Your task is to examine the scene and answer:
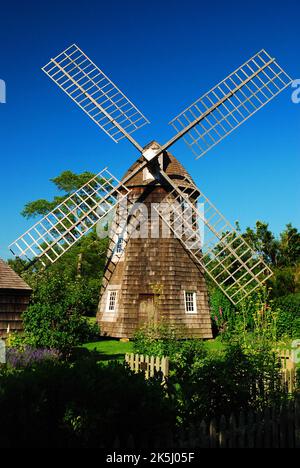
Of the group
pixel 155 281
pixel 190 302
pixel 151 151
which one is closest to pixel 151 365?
pixel 155 281

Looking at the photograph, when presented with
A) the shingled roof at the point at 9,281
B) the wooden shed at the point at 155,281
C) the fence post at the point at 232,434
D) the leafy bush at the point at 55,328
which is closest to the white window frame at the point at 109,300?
the wooden shed at the point at 155,281

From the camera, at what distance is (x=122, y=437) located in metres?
4.52

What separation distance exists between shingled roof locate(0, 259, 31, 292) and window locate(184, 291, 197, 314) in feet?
22.9

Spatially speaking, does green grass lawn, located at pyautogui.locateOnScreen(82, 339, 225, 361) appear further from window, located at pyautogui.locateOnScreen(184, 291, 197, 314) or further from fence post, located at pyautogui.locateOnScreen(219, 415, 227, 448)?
fence post, located at pyautogui.locateOnScreen(219, 415, 227, 448)

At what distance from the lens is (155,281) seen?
64.3ft

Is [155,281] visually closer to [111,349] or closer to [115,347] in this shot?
[115,347]

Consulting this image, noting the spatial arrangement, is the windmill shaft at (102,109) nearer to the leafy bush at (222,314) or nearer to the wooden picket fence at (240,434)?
the leafy bush at (222,314)

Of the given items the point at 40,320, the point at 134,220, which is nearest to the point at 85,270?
the point at 134,220

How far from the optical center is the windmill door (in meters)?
19.5

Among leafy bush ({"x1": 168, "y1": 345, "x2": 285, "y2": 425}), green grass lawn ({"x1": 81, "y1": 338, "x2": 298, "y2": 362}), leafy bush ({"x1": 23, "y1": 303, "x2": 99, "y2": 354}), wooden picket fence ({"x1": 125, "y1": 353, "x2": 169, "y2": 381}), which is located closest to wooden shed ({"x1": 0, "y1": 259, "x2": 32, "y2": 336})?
leafy bush ({"x1": 23, "y1": 303, "x2": 99, "y2": 354})

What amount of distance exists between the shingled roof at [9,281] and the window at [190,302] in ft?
22.9
